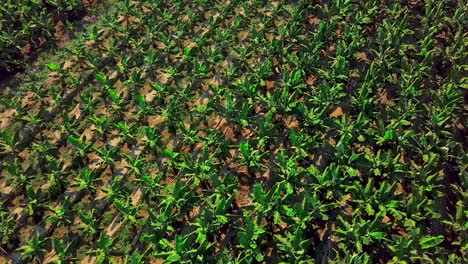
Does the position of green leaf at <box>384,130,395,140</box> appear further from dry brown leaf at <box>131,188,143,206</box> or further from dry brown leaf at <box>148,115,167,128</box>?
dry brown leaf at <box>131,188,143,206</box>

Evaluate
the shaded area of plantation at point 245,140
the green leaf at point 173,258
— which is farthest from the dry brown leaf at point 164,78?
the green leaf at point 173,258

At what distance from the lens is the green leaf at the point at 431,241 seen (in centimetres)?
575

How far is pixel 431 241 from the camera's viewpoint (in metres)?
5.77

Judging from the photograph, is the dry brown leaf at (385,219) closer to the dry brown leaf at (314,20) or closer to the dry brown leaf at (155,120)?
the dry brown leaf at (155,120)

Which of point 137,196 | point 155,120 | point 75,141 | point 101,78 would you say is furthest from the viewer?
point 101,78

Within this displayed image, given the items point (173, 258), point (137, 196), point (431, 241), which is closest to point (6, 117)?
point (137, 196)

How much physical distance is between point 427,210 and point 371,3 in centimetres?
614

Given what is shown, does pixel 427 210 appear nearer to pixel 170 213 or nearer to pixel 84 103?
pixel 170 213

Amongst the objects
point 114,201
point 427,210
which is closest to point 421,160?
point 427,210

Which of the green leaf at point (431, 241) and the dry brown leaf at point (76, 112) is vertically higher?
the dry brown leaf at point (76, 112)

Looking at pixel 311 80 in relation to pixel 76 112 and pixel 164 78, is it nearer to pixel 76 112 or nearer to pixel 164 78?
pixel 164 78

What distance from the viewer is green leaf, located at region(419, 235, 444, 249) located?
226 inches

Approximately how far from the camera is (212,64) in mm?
9016

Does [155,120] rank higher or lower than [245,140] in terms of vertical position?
higher
